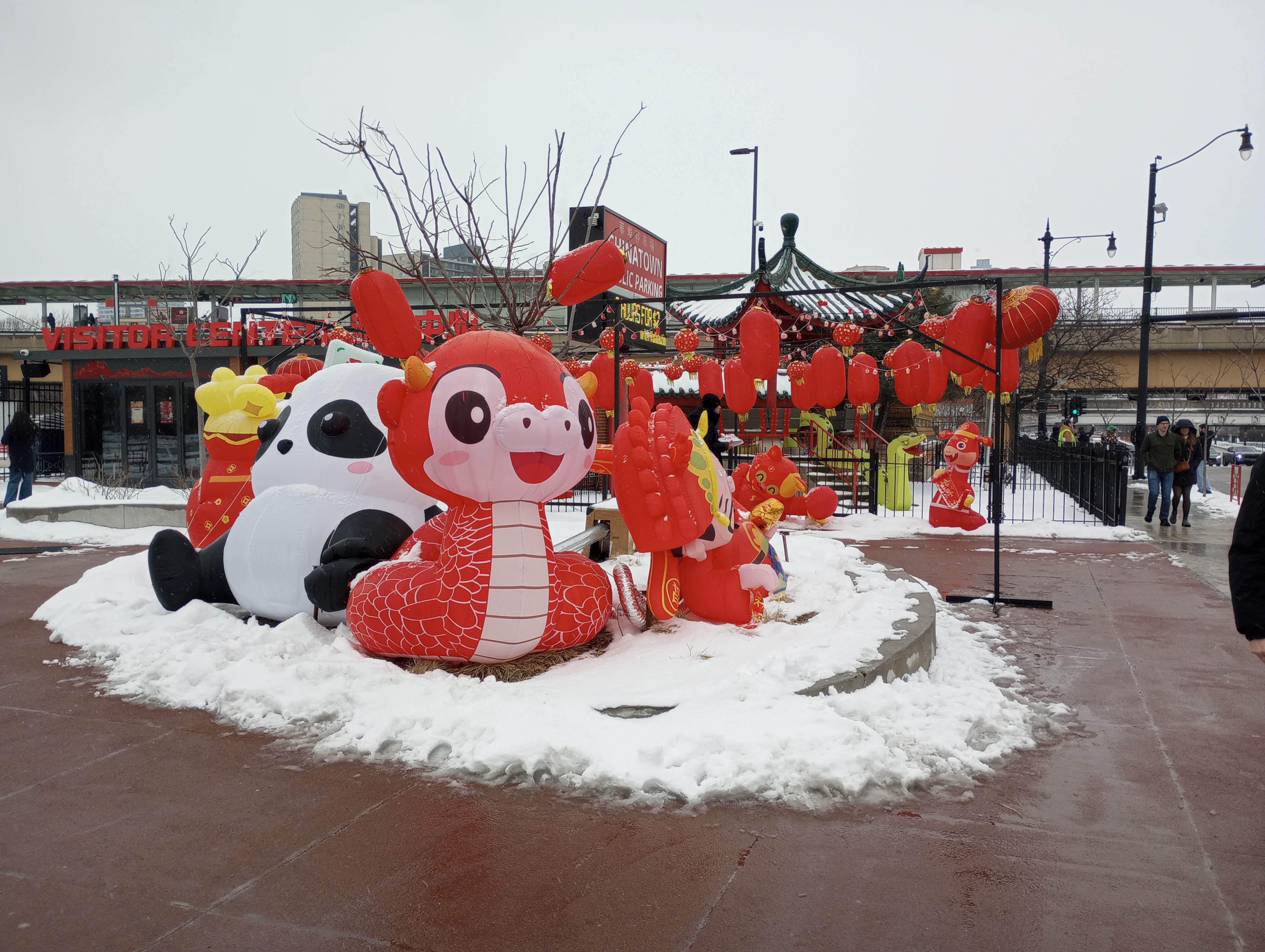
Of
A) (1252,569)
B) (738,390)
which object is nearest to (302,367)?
(738,390)

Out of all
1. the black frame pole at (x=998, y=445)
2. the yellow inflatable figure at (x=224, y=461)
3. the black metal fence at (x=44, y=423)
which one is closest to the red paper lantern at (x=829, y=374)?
the black frame pole at (x=998, y=445)

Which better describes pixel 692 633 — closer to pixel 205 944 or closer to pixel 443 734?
pixel 443 734

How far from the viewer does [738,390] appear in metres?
13.7

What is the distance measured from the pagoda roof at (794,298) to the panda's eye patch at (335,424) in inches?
472

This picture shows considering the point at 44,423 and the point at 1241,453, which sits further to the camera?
the point at 1241,453

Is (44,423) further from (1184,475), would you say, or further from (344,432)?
(1184,475)

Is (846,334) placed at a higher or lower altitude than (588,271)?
higher

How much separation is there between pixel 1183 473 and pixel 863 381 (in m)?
5.61

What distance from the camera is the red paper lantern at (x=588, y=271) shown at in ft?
18.5

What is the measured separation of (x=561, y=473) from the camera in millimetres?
5047

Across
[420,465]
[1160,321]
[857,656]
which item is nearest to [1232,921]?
[857,656]

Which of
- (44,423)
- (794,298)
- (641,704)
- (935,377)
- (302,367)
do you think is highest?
(794,298)

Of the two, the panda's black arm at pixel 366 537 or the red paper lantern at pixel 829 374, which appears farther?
the red paper lantern at pixel 829 374

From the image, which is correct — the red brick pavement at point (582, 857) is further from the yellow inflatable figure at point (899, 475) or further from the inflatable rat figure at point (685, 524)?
the yellow inflatable figure at point (899, 475)
